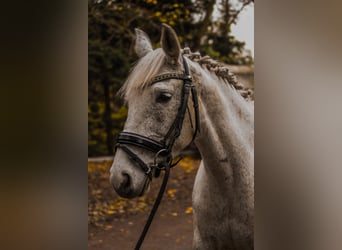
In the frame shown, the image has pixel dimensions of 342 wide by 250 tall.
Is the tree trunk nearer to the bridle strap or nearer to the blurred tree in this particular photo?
the blurred tree

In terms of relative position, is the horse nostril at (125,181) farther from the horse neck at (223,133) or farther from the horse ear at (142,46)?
the horse ear at (142,46)

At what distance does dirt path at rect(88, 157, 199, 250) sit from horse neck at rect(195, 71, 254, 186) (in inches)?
25.0

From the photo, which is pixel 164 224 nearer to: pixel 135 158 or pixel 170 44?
pixel 135 158

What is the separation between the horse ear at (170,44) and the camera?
1.62 metres

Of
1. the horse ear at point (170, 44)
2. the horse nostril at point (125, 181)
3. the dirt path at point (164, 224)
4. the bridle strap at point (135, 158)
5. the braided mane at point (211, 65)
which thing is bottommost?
the dirt path at point (164, 224)

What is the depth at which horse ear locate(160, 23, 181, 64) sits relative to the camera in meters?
1.62

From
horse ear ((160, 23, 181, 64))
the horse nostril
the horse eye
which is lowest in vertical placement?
the horse nostril

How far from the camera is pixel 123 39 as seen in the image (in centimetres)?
299

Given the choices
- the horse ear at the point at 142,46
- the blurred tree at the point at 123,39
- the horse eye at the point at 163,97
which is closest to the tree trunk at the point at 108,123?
the blurred tree at the point at 123,39

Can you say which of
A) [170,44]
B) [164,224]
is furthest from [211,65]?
[164,224]

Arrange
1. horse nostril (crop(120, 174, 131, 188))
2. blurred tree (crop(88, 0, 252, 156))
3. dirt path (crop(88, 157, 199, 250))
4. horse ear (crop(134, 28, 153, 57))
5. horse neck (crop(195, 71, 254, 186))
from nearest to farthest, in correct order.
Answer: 1. horse nostril (crop(120, 174, 131, 188))
2. horse neck (crop(195, 71, 254, 186))
3. horse ear (crop(134, 28, 153, 57))
4. dirt path (crop(88, 157, 199, 250))
5. blurred tree (crop(88, 0, 252, 156))


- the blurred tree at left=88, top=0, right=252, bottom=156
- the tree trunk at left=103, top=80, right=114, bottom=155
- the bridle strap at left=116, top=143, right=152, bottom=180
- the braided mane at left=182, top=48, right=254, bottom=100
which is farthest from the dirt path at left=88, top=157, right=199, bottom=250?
the bridle strap at left=116, top=143, right=152, bottom=180

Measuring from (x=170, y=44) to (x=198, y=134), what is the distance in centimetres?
44
